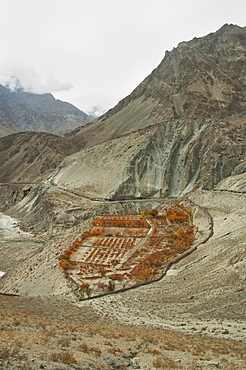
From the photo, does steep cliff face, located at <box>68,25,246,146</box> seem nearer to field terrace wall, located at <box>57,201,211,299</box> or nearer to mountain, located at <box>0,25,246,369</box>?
mountain, located at <box>0,25,246,369</box>

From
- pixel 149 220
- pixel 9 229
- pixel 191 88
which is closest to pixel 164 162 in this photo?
pixel 149 220

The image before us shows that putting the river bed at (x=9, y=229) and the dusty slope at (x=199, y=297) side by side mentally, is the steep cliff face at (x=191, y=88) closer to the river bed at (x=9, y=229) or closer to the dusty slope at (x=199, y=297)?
the river bed at (x=9, y=229)

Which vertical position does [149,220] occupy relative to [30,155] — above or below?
below

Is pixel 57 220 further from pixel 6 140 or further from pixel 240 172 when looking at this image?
pixel 6 140

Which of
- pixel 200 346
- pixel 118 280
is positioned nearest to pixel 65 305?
pixel 118 280

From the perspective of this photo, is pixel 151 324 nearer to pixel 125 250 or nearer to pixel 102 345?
pixel 102 345

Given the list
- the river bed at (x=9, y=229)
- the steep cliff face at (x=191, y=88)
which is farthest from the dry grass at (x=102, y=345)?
the steep cliff face at (x=191, y=88)

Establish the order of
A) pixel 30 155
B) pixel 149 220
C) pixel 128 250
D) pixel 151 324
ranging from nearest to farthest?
pixel 151 324, pixel 128 250, pixel 149 220, pixel 30 155
